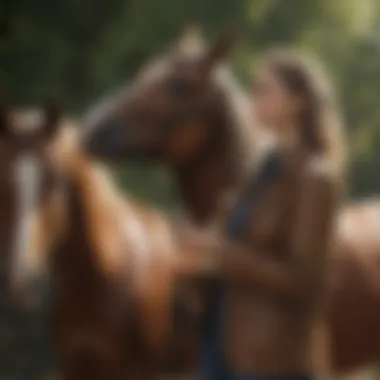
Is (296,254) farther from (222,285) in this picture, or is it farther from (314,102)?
(314,102)

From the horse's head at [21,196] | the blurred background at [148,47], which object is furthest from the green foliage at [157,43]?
the horse's head at [21,196]

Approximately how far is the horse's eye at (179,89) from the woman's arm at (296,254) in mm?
303

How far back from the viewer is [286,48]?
1793 mm

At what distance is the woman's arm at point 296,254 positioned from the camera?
1.69 metres

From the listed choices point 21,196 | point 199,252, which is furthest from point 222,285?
point 21,196

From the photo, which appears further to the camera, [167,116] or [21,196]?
[167,116]

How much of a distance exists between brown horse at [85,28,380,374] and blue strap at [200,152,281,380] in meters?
0.03

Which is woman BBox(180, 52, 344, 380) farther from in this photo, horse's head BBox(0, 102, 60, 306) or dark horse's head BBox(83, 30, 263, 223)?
horse's head BBox(0, 102, 60, 306)

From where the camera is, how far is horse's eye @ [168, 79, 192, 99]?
1.76 m

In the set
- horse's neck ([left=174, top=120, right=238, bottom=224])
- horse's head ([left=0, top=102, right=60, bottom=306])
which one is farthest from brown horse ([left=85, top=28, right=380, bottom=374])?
horse's head ([left=0, top=102, right=60, bottom=306])

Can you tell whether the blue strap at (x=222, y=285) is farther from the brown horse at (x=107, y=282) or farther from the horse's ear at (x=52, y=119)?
the horse's ear at (x=52, y=119)

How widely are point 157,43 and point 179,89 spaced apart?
0.13 meters

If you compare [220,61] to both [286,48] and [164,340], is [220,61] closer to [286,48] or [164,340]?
[286,48]

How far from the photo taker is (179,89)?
1762 mm
